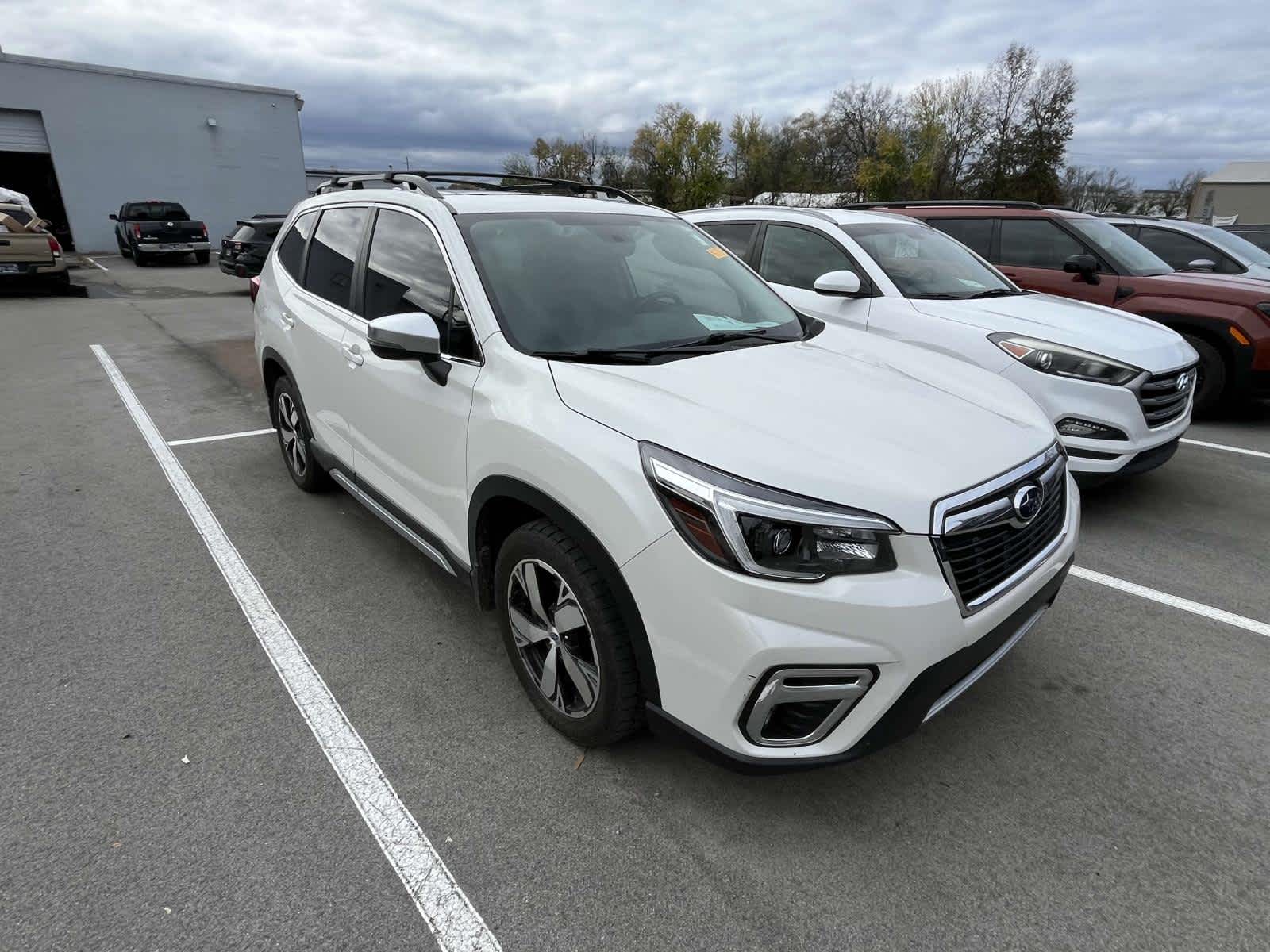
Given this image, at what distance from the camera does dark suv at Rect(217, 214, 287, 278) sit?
52.7 feet

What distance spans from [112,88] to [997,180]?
42728 mm

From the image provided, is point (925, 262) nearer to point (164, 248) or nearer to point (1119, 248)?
point (1119, 248)

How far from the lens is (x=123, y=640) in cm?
314

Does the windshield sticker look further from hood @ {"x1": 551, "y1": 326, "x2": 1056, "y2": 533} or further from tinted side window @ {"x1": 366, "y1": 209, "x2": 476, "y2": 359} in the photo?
tinted side window @ {"x1": 366, "y1": 209, "x2": 476, "y2": 359}

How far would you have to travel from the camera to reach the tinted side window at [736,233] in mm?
6023

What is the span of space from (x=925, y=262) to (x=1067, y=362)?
4.86 ft

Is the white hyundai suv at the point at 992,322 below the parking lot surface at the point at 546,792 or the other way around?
the other way around

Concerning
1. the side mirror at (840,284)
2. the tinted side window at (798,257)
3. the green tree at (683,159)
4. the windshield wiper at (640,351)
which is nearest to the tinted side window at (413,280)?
the windshield wiper at (640,351)

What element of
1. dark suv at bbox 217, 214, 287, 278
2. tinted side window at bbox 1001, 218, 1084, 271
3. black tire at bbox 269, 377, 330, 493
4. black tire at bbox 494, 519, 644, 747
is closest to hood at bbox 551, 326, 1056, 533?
black tire at bbox 494, 519, 644, 747

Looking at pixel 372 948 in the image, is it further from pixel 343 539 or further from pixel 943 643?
pixel 343 539

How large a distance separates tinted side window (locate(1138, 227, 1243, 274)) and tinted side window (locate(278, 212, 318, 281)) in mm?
9187

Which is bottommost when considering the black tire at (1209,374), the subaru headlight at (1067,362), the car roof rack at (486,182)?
the black tire at (1209,374)

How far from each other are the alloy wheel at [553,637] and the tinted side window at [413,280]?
862 millimetres

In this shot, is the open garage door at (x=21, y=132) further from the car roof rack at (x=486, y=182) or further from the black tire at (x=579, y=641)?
the black tire at (x=579, y=641)
